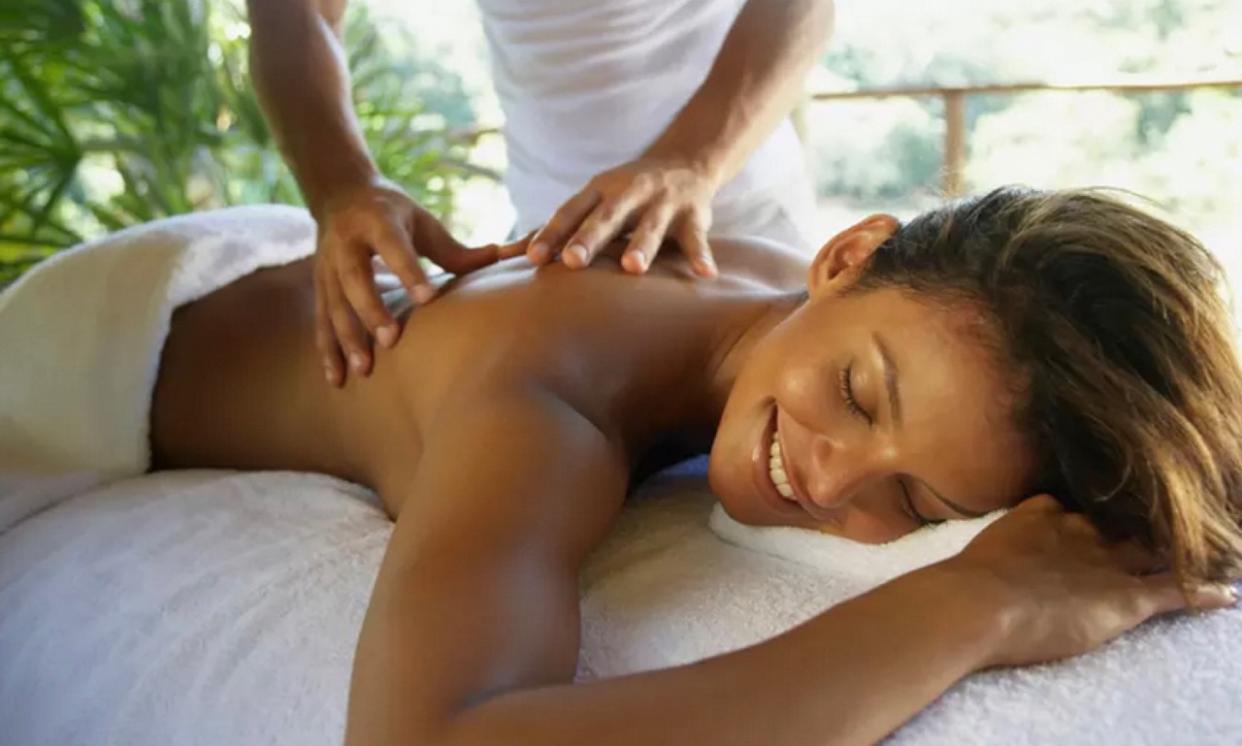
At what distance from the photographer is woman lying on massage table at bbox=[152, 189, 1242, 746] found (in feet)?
2.30

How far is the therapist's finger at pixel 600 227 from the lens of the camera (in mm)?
1104

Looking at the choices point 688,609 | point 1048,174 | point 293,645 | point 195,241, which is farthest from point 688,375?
point 1048,174

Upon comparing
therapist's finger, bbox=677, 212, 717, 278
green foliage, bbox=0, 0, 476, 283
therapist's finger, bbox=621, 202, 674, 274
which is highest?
therapist's finger, bbox=621, 202, 674, 274

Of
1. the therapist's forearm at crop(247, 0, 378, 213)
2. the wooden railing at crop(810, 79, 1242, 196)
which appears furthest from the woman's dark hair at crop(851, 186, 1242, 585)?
the wooden railing at crop(810, 79, 1242, 196)

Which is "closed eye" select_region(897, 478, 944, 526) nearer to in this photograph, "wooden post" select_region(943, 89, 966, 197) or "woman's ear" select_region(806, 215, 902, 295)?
"woman's ear" select_region(806, 215, 902, 295)

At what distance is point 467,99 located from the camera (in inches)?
158

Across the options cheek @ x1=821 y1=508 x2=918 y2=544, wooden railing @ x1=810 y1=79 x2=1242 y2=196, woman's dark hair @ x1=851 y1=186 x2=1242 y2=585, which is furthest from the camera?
wooden railing @ x1=810 y1=79 x2=1242 y2=196

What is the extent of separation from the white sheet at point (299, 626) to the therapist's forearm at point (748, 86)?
0.38 meters

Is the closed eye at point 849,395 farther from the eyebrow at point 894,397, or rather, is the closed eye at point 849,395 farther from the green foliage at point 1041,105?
the green foliage at point 1041,105

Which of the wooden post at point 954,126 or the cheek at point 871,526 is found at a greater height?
the cheek at point 871,526

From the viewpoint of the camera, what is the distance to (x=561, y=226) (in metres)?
1.15

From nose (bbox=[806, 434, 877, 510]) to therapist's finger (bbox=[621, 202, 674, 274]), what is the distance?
0.98 ft

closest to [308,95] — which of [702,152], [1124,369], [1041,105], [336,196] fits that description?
[336,196]

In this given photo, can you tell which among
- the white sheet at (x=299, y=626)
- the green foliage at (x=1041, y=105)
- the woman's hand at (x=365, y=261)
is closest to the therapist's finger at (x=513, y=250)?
the woman's hand at (x=365, y=261)
